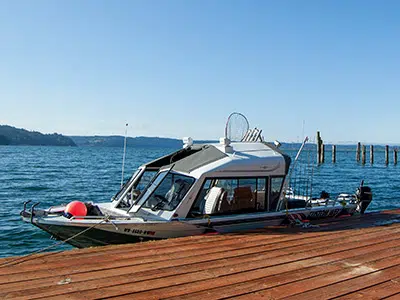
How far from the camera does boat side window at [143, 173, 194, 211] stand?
880cm

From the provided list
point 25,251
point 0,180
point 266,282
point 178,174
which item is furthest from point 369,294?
Answer: point 0,180

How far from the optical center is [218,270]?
589 centimetres

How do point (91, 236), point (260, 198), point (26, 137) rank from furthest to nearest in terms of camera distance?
point (26, 137) → point (260, 198) → point (91, 236)

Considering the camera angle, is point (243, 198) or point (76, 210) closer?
point (76, 210)

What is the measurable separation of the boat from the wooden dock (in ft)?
3.05

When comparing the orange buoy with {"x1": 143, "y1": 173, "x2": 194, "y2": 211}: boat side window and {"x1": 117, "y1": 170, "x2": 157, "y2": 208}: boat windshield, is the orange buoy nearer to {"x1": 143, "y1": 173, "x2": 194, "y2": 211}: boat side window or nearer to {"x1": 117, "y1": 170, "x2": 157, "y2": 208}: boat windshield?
{"x1": 117, "y1": 170, "x2": 157, "y2": 208}: boat windshield

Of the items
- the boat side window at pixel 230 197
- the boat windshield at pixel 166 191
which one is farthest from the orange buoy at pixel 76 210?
the boat side window at pixel 230 197

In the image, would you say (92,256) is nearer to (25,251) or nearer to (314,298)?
(314,298)

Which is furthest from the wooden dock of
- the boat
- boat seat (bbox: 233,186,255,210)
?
boat seat (bbox: 233,186,255,210)

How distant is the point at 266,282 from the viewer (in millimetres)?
5469

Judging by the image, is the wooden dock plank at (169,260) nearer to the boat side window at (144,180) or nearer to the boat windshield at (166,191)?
the boat windshield at (166,191)

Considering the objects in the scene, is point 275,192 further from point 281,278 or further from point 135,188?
point 281,278

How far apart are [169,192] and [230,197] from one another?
59.4 inches

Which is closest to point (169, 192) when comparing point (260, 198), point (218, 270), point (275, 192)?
point (260, 198)
